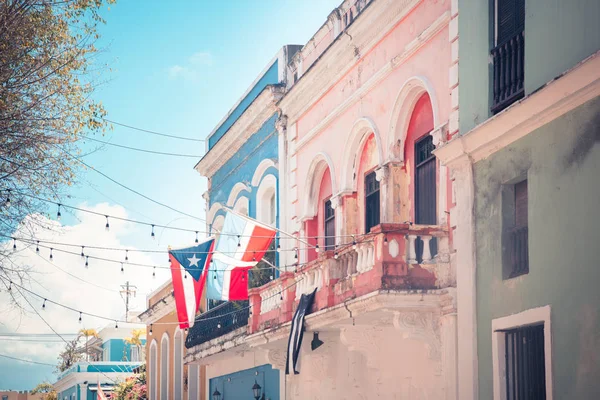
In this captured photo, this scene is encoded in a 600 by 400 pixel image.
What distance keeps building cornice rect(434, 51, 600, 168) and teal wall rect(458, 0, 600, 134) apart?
1.07ft

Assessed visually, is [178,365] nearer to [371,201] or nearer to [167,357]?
[167,357]

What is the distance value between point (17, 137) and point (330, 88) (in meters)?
5.25

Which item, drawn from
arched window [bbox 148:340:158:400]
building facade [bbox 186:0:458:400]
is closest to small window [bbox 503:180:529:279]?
building facade [bbox 186:0:458:400]

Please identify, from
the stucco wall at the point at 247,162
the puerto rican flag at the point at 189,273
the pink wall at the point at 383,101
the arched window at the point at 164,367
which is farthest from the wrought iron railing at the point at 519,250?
the arched window at the point at 164,367

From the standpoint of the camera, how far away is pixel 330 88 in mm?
17188

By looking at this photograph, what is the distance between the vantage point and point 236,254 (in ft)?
54.9

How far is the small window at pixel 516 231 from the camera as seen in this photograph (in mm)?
10570

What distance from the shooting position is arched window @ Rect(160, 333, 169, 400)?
2814cm

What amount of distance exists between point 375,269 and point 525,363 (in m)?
2.64

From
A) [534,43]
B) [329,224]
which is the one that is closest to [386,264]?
[534,43]

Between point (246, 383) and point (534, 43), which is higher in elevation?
point (534, 43)

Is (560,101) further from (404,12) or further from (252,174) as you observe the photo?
(252,174)

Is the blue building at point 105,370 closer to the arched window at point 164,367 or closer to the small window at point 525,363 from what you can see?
the arched window at point 164,367

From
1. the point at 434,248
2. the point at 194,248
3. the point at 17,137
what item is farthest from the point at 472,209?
the point at 194,248
